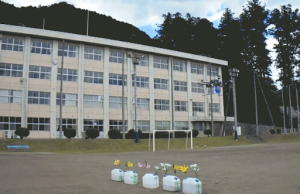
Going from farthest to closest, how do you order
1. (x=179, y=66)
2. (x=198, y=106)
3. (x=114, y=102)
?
(x=198, y=106)
(x=179, y=66)
(x=114, y=102)

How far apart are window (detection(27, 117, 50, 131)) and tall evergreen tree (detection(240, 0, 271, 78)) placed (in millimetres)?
49650

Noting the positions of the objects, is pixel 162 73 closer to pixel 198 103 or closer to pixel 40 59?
pixel 198 103

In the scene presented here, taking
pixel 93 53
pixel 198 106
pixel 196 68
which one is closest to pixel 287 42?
pixel 196 68

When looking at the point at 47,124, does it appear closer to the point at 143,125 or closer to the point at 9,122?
the point at 9,122

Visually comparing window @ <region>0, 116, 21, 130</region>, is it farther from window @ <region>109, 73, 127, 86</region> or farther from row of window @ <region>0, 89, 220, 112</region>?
window @ <region>109, 73, 127, 86</region>

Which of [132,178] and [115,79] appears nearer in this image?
[132,178]

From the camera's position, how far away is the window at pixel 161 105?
2067 inches

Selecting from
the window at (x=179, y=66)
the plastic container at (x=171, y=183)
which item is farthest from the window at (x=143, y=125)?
the plastic container at (x=171, y=183)

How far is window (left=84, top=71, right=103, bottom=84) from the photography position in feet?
154

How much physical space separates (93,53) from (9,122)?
15707 mm

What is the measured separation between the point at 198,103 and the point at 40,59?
28.9 meters

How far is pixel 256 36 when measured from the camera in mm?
73062

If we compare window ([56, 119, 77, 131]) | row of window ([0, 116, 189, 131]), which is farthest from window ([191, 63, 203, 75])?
window ([56, 119, 77, 131])

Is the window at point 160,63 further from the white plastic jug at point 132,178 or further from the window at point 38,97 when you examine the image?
the white plastic jug at point 132,178
